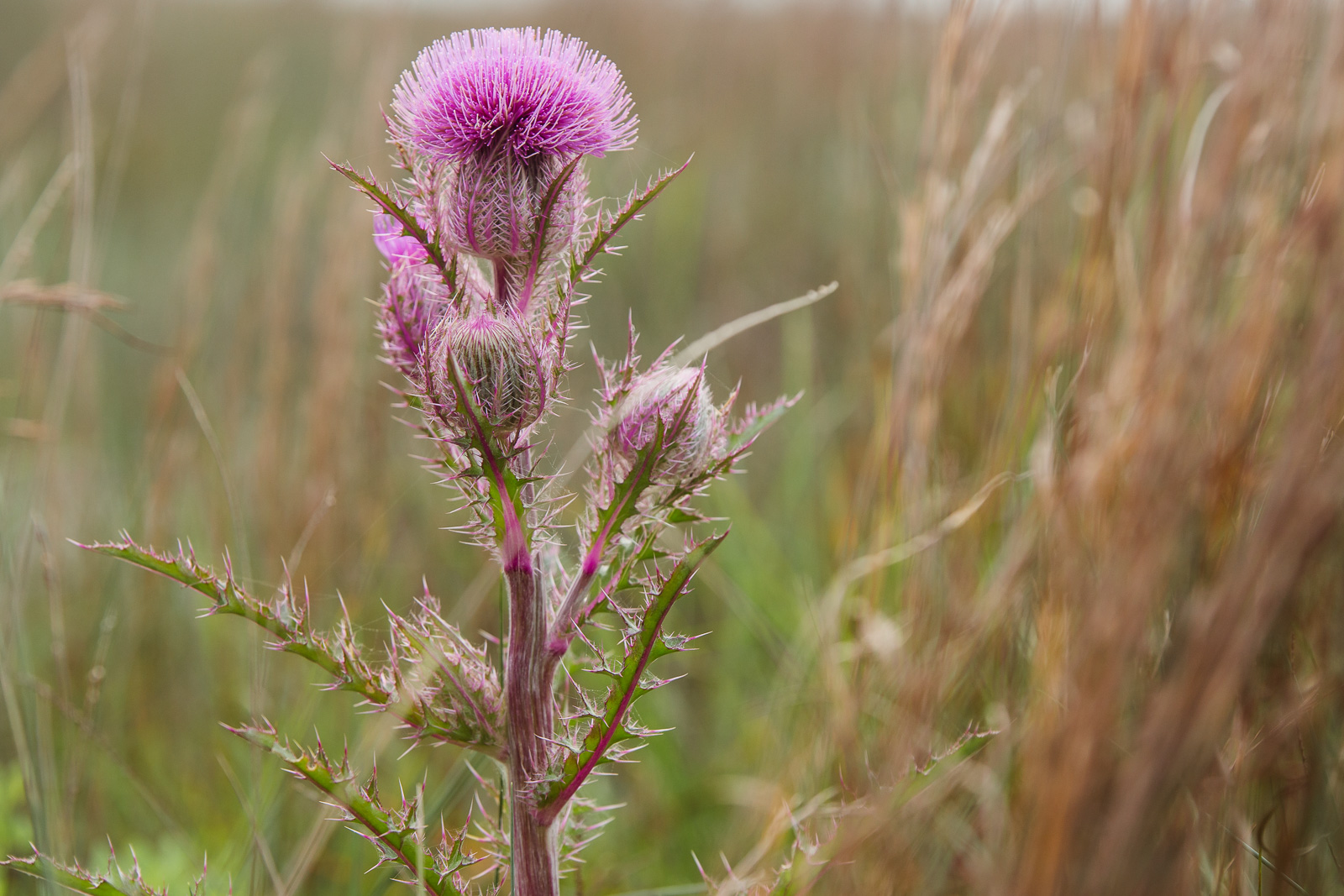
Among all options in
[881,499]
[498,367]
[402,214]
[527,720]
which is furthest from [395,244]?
[881,499]

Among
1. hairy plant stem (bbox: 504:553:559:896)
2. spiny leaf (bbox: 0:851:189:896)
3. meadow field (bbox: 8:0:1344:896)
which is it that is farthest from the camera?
hairy plant stem (bbox: 504:553:559:896)

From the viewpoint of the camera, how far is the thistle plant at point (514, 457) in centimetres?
114

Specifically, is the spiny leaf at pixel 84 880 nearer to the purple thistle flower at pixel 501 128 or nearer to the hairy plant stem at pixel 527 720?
the hairy plant stem at pixel 527 720

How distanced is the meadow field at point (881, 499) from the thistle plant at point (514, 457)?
25cm

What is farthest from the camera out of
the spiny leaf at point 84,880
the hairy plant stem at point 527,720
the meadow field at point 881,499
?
the hairy plant stem at point 527,720

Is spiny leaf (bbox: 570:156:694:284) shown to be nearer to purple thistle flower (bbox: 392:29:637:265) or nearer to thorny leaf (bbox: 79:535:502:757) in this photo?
purple thistle flower (bbox: 392:29:637:265)

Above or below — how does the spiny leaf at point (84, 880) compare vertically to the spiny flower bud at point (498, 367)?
below

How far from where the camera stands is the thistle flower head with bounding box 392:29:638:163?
1227 millimetres

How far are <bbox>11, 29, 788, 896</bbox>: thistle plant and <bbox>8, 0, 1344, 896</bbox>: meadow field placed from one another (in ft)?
0.84

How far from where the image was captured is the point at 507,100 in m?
1.24

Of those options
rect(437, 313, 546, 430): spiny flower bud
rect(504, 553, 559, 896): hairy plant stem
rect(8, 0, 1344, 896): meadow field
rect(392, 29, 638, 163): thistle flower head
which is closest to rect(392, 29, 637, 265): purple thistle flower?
rect(392, 29, 638, 163): thistle flower head

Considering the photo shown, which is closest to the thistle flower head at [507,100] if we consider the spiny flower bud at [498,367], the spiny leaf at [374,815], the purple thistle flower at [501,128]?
the purple thistle flower at [501,128]

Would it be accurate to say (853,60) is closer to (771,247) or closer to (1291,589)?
(771,247)

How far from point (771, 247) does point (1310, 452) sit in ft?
14.8
